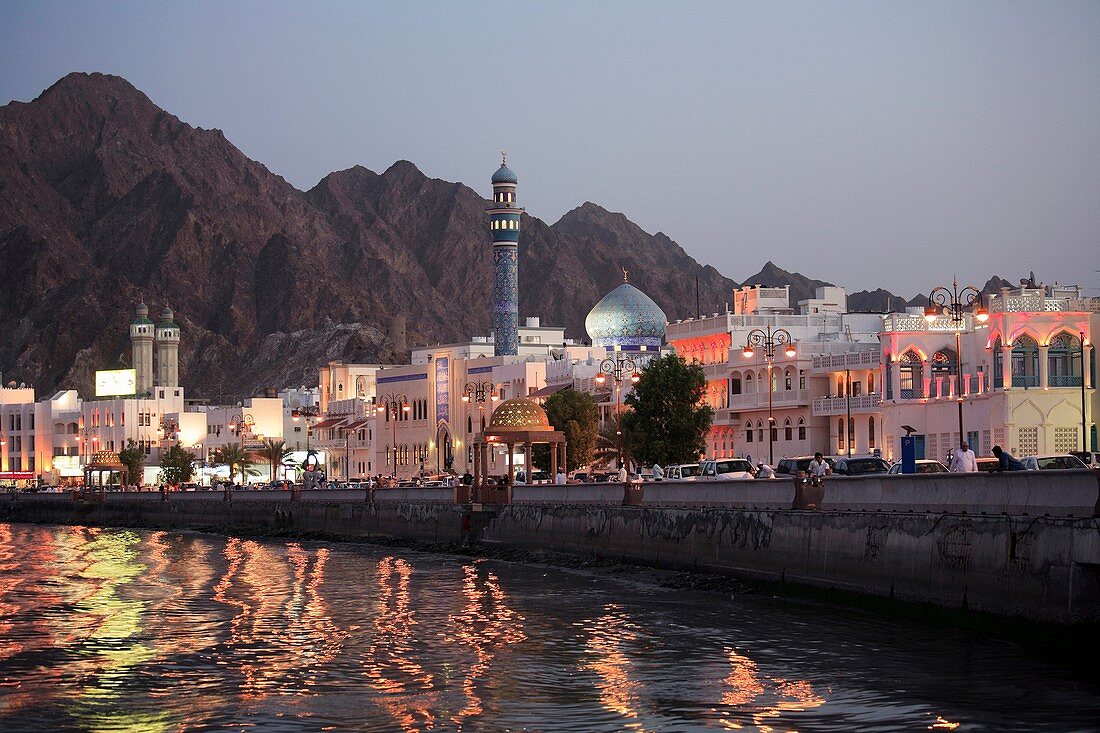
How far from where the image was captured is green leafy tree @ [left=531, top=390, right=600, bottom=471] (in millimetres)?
81875

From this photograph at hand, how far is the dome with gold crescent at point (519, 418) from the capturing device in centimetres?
6041

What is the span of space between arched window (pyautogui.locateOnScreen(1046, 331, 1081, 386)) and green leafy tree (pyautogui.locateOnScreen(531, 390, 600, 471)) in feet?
87.3

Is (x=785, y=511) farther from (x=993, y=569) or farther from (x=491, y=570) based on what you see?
(x=491, y=570)

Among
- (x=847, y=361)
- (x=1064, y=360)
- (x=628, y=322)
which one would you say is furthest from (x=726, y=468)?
(x=628, y=322)

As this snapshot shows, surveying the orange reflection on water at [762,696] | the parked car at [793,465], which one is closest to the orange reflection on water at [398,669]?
the orange reflection on water at [762,696]

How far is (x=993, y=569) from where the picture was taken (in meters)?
26.0

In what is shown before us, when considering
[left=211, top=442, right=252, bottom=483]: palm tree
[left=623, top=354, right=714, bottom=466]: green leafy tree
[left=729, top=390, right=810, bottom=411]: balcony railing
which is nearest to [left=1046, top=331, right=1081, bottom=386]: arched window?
[left=623, top=354, right=714, bottom=466]: green leafy tree

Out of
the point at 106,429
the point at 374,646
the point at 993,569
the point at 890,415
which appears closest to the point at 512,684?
the point at 374,646

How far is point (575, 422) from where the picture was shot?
81.8 meters

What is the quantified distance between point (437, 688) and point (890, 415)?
4817 cm

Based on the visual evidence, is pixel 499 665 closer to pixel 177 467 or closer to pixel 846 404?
pixel 846 404

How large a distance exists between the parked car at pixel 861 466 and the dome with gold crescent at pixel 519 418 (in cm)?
1548

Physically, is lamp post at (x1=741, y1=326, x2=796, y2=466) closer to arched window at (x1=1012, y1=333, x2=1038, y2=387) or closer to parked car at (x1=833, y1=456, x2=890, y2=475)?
parked car at (x1=833, y1=456, x2=890, y2=475)

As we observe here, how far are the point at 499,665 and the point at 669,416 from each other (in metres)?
45.0
